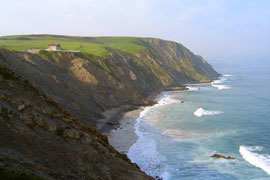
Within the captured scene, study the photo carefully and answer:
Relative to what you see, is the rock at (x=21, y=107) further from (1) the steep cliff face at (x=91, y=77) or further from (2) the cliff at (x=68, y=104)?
(1) the steep cliff face at (x=91, y=77)

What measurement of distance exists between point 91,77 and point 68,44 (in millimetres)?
37390

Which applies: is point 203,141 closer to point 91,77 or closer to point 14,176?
point 14,176

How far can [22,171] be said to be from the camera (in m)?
14.9

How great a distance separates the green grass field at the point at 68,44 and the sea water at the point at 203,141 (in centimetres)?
3656

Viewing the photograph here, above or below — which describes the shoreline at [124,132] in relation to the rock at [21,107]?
below

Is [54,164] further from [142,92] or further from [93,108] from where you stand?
[142,92]

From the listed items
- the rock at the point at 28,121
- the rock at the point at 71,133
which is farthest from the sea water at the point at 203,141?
the rock at the point at 28,121

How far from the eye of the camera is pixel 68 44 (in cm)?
9956

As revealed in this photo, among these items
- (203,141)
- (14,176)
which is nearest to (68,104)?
(203,141)

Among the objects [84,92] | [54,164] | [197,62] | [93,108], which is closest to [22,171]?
[54,164]

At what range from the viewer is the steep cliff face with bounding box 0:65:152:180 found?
54.9 ft

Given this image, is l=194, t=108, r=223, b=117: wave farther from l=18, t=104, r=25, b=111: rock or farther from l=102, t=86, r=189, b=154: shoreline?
l=18, t=104, r=25, b=111: rock

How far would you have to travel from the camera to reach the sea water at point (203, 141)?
29.8 m

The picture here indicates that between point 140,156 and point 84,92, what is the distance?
101 feet
